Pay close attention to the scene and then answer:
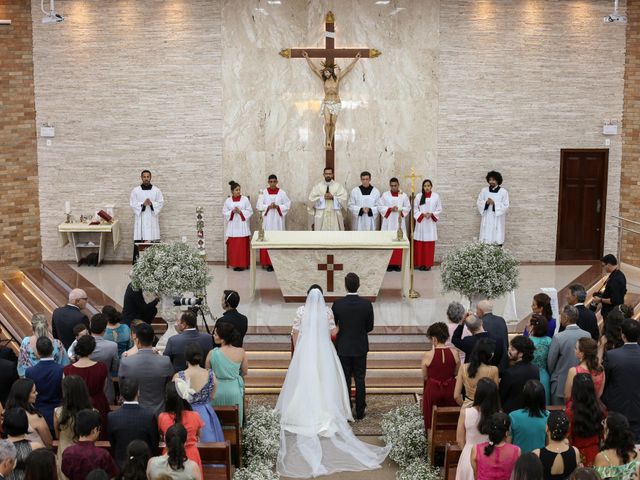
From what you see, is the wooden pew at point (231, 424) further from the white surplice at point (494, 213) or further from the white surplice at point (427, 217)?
the white surplice at point (494, 213)

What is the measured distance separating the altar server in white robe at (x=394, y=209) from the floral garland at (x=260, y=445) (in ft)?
21.8

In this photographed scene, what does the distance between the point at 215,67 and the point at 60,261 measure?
4373 millimetres

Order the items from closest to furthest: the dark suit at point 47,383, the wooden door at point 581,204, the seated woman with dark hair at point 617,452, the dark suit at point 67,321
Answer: the seated woman with dark hair at point 617,452, the dark suit at point 47,383, the dark suit at point 67,321, the wooden door at point 581,204

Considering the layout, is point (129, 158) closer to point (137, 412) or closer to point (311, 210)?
point (311, 210)

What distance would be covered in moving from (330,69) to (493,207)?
3650mm

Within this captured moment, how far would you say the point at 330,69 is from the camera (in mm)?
15758

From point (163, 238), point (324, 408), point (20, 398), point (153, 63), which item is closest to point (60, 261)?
point (163, 238)

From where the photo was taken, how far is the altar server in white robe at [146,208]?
1591 centimetres

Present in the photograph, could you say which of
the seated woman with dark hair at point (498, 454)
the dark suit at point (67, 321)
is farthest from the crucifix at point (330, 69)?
the seated woman with dark hair at point (498, 454)

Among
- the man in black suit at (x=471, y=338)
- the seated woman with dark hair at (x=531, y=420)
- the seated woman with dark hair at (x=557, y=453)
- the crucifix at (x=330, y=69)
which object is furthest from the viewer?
the crucifix at (x=330, y=69)

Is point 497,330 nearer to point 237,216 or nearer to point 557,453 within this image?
point 557,453

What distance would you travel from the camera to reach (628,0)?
15945 mm

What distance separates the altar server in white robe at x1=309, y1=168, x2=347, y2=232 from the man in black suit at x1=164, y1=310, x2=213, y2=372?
7458 mm

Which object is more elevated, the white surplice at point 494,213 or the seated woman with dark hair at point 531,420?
the white surplice at point 494,213
